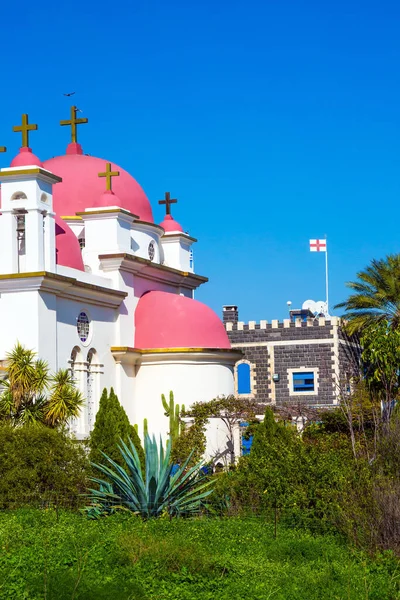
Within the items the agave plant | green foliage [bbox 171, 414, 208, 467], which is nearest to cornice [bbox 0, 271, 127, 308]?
green foliage [bbox 171, 414, 208, 467]

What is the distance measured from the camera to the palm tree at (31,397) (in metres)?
26.6

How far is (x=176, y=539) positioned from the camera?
17.7 metres

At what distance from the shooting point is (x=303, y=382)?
47406mm

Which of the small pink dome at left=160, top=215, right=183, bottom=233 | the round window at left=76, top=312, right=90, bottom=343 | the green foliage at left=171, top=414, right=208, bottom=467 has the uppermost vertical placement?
the small pink dome at left=160, top=215, right=183, bottom=233

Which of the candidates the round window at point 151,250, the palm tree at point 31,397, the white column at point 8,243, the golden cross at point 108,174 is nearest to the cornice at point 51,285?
the white column at point 8,243

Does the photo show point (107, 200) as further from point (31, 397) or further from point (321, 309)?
point (321, 309)

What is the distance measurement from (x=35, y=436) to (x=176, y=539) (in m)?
7.62

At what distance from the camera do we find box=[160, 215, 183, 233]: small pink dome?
130ft

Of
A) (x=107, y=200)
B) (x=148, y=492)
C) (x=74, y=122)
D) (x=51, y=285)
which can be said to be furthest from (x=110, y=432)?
(x=74, y=122)

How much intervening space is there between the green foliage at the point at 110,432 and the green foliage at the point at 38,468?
1.57m

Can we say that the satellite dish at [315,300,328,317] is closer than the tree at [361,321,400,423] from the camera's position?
No

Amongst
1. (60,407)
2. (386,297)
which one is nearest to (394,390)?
(386,297)

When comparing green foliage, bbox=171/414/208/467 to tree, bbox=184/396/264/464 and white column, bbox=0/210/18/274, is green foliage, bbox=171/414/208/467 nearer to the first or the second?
tree, bbox=184/396/264/464

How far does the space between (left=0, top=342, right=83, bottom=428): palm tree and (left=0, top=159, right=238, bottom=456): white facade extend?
1573mm
